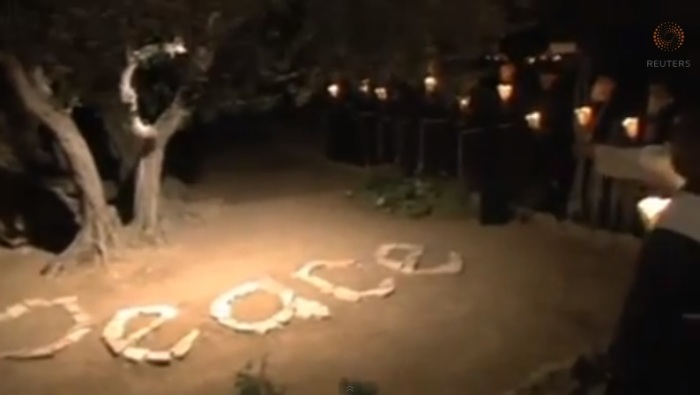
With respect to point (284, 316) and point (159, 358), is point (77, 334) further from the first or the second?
point (284, 316)

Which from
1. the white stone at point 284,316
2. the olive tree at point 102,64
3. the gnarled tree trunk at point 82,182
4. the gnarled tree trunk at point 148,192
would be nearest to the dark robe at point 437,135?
the olive tree at point 102,64

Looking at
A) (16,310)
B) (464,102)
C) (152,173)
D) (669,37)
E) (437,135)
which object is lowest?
(16,310)

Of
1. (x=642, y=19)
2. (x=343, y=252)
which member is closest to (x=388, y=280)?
(x=343, y=252)

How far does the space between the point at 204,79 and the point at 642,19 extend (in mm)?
4903

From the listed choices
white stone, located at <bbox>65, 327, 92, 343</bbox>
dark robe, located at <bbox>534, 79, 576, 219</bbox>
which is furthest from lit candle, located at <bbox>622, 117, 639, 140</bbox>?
white stone, located at <bbox>65, 327, 92, 343</bbox>

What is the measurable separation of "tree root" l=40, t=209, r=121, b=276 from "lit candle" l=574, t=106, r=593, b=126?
459 cm

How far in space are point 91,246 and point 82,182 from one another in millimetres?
624

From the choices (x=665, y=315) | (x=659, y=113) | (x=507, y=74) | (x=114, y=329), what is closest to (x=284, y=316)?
(x=114, y=329)

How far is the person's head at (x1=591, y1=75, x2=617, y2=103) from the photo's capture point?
841 centimetres

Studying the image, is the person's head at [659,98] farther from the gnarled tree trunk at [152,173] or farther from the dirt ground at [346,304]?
the gnarled tree trunk at [152,173]

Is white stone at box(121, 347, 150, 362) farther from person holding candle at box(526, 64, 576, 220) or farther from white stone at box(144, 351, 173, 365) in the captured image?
person holding candle at box(526, 64, 576, 220)

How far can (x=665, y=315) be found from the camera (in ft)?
8.52

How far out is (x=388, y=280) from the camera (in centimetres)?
773

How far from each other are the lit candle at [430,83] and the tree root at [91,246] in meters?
4.10
